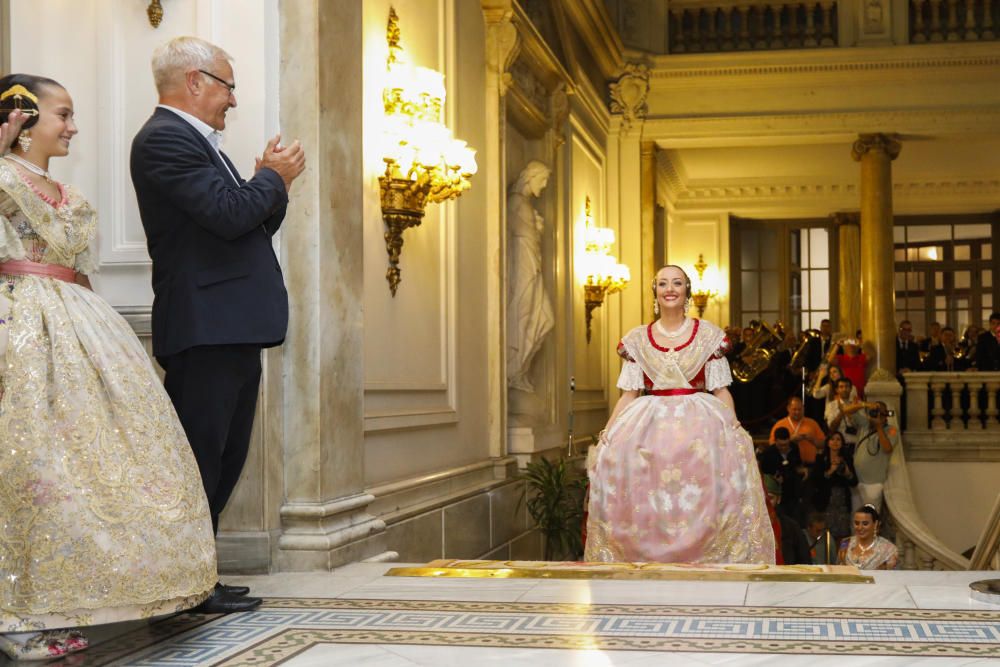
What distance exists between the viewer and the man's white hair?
357 centimetres

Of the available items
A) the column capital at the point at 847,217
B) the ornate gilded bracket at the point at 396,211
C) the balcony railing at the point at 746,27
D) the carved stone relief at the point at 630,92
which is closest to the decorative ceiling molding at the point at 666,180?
the carved stone relief at the point at 630,92

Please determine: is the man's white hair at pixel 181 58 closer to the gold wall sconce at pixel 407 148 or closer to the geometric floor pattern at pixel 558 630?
the geometric floor pattern at pixel 558 630

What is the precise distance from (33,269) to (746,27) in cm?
1237

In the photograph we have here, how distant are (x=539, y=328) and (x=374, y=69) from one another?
3434 mm

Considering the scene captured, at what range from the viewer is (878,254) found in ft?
46.1

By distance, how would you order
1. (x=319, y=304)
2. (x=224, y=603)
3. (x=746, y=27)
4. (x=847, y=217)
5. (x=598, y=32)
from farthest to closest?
(x=847, y=217) < (x=746, y=27) < (x=598, y=32) < (x=319, y=304) < (x=224, y=603)

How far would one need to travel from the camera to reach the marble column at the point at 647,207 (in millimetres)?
13938

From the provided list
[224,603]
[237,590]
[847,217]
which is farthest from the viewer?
[847,217]

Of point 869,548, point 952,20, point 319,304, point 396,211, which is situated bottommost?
point 869,548

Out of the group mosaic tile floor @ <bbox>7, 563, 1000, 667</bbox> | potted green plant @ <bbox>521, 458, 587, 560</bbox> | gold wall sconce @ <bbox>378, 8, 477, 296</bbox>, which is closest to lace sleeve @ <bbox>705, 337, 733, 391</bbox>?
gold wall sconce @ <bbox>378, 8, 477, 296</bbox>

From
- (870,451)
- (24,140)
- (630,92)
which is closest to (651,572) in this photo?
(24,140)

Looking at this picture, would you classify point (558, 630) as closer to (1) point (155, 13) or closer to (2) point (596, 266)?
(1) point (155, 13)

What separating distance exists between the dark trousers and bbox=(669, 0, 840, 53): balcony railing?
11502 mm

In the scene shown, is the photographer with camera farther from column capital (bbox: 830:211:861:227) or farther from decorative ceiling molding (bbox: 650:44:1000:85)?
column capital (bbox: 830:211:861:227)
